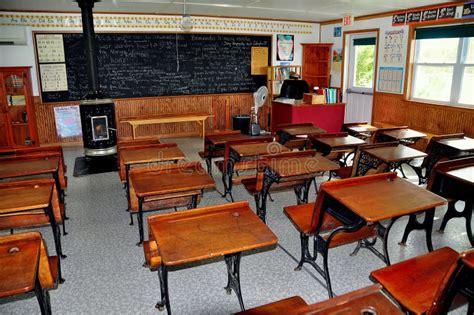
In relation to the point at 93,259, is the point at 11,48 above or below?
above

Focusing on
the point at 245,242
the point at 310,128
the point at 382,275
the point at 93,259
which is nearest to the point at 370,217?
the point at 382,275

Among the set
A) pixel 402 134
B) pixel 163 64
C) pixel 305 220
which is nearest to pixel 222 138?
pixel 305 220

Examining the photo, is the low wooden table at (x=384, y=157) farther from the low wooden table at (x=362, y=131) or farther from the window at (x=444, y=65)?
the window at (x=444, y=65)

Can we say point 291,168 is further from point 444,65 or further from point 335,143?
point 444,65

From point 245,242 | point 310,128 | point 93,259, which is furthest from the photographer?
point 310,128

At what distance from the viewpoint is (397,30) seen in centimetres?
674

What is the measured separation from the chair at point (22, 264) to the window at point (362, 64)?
7117 mm

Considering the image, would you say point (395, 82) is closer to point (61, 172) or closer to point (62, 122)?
point (61, 172)

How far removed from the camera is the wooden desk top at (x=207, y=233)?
69.8 inches

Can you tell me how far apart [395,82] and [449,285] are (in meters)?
6.10

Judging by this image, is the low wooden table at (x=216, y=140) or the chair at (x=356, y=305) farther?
the low wooden table at (x=216, y=140)

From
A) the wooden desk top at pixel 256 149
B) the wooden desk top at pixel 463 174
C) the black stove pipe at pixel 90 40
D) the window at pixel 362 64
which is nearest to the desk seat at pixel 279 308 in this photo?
the wooden desk top at pixel 463 174

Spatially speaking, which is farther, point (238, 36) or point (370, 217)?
point (238, 36)

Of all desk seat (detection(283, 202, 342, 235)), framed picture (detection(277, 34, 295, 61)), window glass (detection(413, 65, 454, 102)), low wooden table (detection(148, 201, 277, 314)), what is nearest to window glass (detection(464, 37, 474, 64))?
window glass (detection(413, 65, 454, 102))
